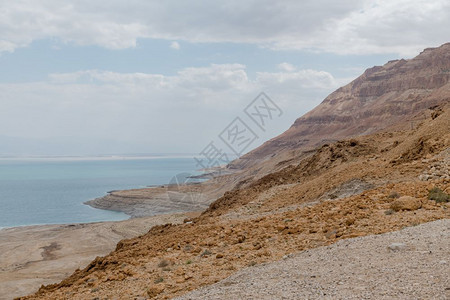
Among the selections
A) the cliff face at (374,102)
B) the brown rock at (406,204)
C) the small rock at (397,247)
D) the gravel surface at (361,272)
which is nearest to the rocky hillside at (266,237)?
the brown rock at (406,204)

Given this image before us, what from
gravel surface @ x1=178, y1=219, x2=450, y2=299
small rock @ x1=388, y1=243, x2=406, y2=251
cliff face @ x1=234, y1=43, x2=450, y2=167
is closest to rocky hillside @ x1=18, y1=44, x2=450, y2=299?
gravel surface @ x1=178, y1=219, x2=450, y2=299

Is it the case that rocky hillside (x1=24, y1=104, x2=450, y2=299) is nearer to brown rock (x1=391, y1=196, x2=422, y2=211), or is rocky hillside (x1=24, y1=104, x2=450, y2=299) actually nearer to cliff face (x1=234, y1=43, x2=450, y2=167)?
brown rock (x1=391, y1=196, x2=422, y2=211)

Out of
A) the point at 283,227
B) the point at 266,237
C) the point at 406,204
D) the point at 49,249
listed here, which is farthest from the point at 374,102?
the point at 266,237

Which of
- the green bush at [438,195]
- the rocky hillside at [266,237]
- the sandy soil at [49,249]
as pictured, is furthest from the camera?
the sandy soil at [49,249]

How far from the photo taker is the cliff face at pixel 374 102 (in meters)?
120

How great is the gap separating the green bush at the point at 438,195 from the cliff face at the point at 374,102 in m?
103

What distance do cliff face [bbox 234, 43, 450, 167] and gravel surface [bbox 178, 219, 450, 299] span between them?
350 feet

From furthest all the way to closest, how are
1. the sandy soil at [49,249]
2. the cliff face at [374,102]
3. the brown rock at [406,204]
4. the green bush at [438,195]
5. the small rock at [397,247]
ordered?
the cliff face at [374,102] < the sandy soil at [49,249] < the green bush at [438,195] < the brown rock at [406,204] < the small rock at [397,247]

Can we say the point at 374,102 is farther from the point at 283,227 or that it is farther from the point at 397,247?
the point at 397,247

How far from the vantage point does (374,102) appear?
147 metres

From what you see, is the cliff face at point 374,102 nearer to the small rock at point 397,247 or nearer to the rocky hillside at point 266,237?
the rocky hillside at point 266,237

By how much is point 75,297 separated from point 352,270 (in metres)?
7.68

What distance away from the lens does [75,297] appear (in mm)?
11195

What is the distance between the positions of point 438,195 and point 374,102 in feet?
473
